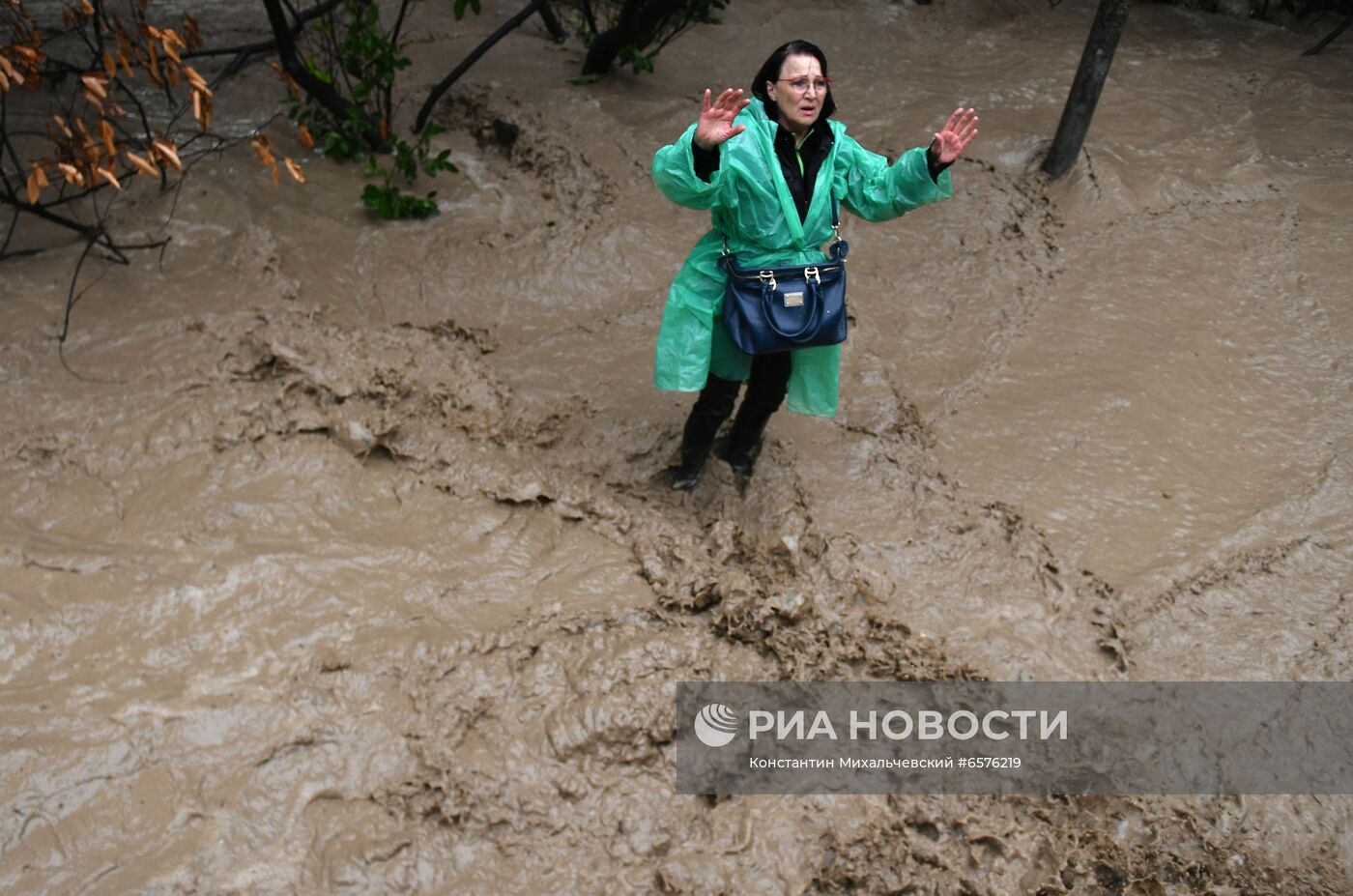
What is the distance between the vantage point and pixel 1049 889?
2.28 metres

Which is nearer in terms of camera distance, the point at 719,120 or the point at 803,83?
the point at 719,120

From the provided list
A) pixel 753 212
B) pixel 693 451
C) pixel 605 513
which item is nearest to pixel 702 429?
A: pixel 693 451

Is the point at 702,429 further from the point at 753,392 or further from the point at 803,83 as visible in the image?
the point at 803,83

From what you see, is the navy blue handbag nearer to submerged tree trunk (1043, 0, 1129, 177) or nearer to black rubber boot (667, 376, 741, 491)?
black rubber boot (667, 376, 741, 491)

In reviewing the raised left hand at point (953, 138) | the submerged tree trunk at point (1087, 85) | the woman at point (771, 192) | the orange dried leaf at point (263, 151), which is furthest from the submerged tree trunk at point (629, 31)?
the raised left hand at point (953, 138)

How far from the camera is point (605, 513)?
119 inches

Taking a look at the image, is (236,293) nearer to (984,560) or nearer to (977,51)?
(984,560)

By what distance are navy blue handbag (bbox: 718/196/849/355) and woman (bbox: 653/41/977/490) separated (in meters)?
0.04

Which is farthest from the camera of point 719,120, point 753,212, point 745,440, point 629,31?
point 629,31

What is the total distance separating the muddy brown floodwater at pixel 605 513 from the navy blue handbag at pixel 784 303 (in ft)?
2.11

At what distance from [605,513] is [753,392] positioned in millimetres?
570

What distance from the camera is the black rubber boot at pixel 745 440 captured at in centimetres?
304

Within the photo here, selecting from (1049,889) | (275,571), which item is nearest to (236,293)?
(275,571)

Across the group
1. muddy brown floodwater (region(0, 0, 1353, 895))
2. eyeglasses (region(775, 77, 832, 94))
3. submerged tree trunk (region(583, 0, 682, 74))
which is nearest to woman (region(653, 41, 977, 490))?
eyeglasses (region(775, 77, 832, 94))
